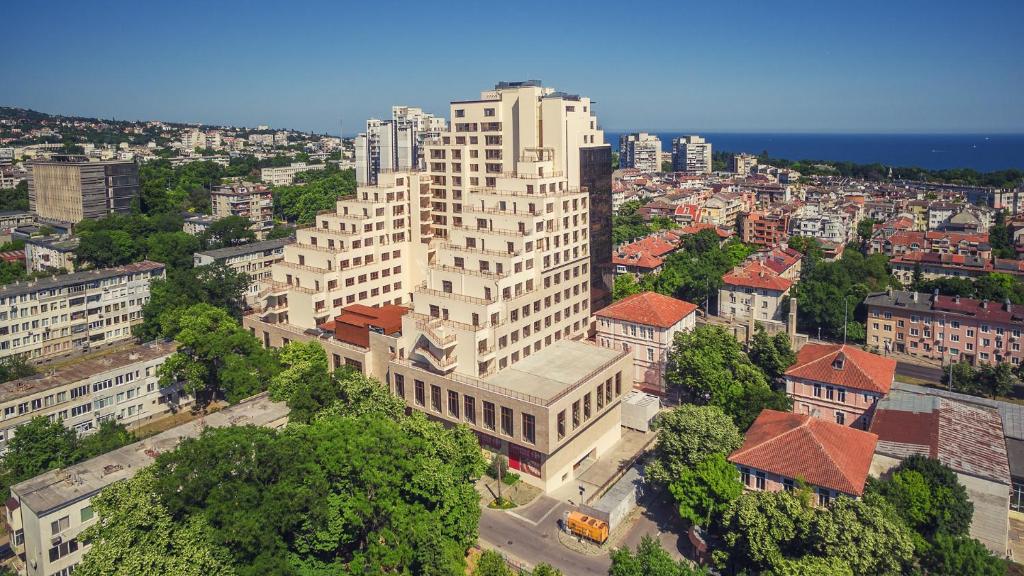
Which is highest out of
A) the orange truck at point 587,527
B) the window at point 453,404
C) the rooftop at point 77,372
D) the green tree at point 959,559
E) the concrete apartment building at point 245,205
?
the concrete apartment building at point 245,205

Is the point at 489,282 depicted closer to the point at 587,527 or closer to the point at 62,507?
the point at 587,527

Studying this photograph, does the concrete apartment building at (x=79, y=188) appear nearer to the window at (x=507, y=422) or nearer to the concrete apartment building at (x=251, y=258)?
the concrete apartment building at (x=251, y=258)

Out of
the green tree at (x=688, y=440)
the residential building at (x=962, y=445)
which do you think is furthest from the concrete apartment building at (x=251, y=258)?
the residential building at (x=962, y=445)

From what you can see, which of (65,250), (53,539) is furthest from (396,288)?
(65,250)

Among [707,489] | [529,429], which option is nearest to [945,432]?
[707,489]

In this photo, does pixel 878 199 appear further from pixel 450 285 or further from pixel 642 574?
pixel 642 574

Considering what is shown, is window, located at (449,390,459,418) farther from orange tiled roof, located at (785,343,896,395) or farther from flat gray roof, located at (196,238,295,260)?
flat gray roof, located at (196,238,295,260)

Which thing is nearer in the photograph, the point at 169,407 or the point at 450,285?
the point at 450,285
